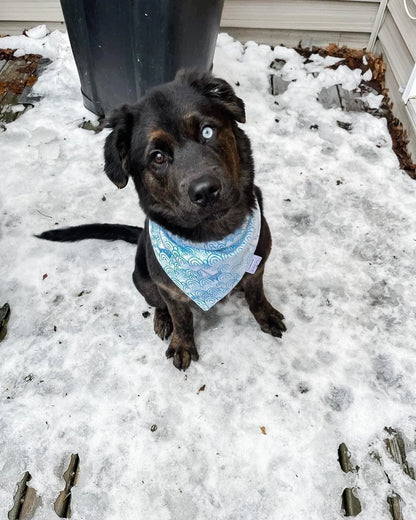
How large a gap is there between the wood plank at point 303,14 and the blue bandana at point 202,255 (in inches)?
133

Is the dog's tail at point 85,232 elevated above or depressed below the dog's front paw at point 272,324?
above

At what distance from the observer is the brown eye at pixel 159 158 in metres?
2.06

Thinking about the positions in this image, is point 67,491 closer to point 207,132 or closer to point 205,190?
point 205,190

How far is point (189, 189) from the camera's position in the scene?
1.93 m

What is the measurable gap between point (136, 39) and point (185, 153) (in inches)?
78.4

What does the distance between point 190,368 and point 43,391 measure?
87 cm


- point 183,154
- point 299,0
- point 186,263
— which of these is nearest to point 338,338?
point 186,263

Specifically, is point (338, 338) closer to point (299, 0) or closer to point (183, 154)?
point (183, 154)

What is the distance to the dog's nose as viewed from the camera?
74.3 inches

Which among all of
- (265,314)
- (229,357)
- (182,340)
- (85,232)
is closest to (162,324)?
(182,340)

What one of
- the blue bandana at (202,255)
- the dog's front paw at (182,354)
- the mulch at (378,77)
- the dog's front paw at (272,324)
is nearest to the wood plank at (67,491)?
the dog's front paw at (182,354)

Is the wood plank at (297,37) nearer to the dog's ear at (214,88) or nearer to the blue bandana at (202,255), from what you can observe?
the dog's ear at (214,88)

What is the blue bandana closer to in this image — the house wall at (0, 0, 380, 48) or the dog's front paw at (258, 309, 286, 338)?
the dog's front paw at (258, 309, 286, 338)

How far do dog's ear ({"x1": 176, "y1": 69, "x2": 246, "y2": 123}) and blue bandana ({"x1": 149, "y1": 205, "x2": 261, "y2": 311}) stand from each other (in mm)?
535
